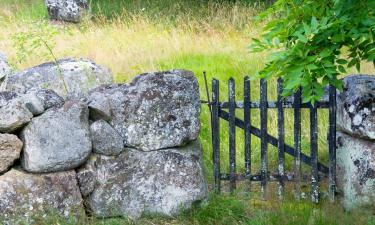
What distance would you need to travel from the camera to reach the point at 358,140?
588 cm

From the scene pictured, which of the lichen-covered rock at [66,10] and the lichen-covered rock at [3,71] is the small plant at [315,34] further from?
the lichen-covered rock at [66,10]

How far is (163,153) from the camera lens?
18.6ft

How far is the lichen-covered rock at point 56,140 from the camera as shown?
528 cm

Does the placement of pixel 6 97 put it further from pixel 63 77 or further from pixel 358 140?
pixel 358 140

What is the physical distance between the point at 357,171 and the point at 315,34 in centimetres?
189

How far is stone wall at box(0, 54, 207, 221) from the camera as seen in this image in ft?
17.3

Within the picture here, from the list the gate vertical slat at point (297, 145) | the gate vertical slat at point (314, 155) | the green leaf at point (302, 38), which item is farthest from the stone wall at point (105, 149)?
the green leaf at point (302, 38)

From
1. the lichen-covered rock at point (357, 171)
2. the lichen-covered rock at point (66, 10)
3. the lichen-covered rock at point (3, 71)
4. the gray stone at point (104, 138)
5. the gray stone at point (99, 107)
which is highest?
the lichen-covered rock at point (66, 10)

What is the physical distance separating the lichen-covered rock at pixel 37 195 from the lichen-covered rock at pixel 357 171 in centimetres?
258

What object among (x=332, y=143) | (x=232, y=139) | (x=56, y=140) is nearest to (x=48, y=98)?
(x=56, y=140)

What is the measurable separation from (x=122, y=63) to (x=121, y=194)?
174 inches

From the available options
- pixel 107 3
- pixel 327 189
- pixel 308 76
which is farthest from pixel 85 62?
pixel 107 3

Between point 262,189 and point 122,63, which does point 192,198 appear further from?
point 122,63

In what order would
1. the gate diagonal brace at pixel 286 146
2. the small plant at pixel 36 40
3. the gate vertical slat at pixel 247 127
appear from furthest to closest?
the small plant at pixel 36 40
the gate diagonal brace at pixel 286 146
the gate vertical slat at pixel 247 127
